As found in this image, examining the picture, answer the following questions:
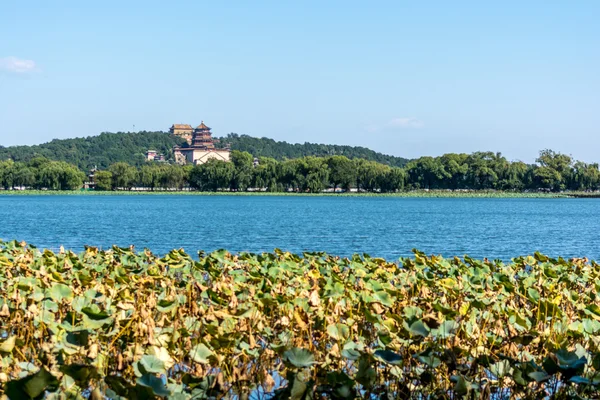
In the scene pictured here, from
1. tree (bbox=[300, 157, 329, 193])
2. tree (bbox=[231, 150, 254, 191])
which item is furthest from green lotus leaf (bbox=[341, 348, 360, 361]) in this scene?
tree (bbox=[231, 150, 254, 191])

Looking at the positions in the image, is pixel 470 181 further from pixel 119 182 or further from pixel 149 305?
pixel 149 305

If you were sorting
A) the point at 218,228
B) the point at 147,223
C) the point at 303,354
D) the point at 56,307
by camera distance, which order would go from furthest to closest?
the point at 147,223 → the point at 218,228 → the point at 56,307 → the point at 303,354

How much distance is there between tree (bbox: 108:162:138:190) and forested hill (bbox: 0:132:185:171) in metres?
53.2

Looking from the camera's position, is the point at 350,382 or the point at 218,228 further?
the point at 218,228

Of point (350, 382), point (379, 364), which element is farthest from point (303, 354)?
point (379, 364)

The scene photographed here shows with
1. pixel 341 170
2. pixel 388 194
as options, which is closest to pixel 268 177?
pixel 341 170

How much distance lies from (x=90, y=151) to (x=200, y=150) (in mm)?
28034

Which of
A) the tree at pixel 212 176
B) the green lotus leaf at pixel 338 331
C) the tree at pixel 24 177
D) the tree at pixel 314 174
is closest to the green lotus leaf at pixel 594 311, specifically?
the green lotus leaf at pixel 338 331

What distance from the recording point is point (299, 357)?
16.1 ft

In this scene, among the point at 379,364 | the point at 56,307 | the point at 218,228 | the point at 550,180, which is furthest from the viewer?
the point at 550,180

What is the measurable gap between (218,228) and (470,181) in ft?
272

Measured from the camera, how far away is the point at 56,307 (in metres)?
7.03

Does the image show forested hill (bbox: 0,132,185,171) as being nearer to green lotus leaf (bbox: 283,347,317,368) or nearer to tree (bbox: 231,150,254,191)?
tree (bbox: 231,150,254,191)

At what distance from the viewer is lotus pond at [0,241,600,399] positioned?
16.2 feet
